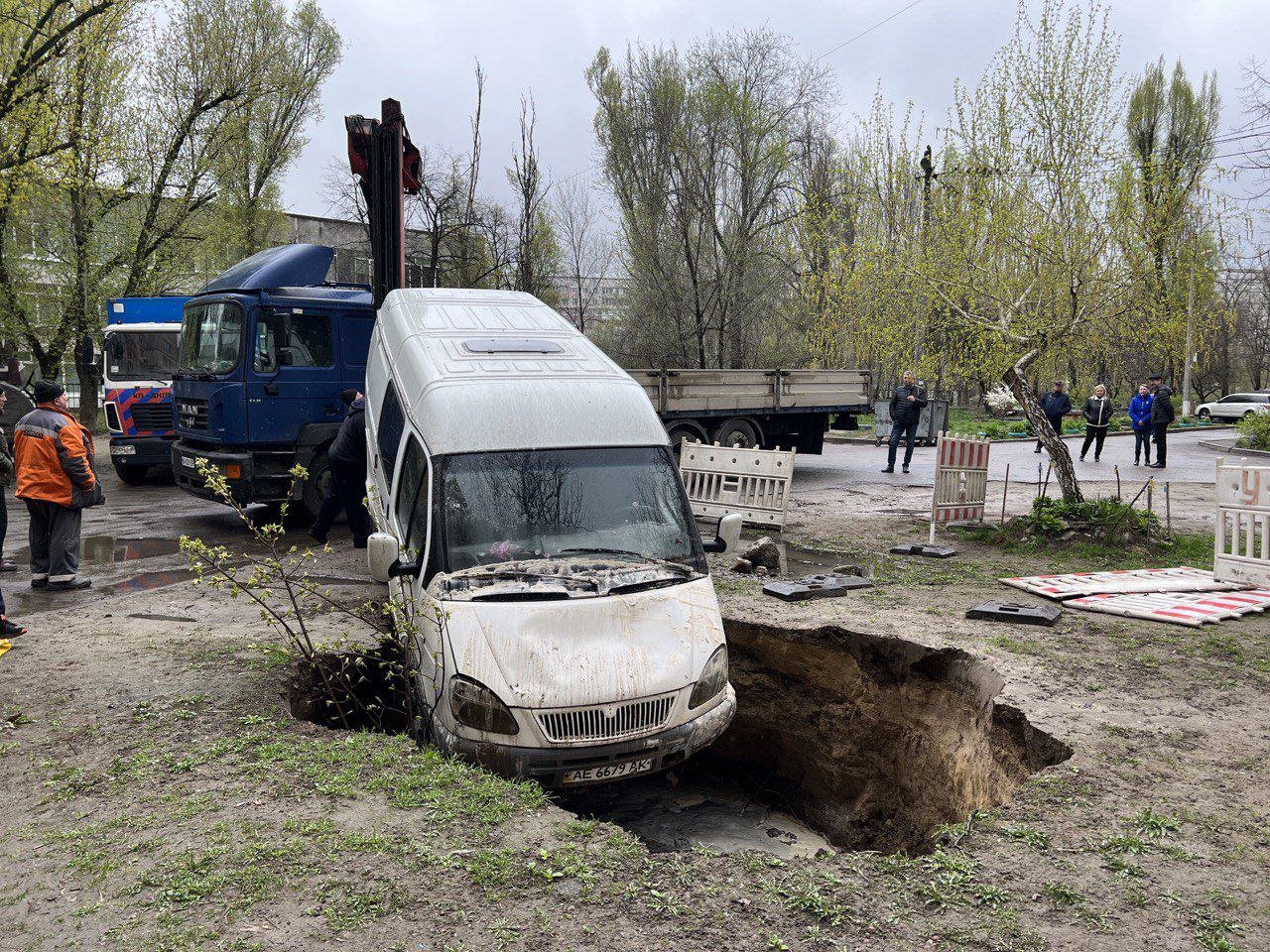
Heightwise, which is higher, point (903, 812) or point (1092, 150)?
point (1092, 150)

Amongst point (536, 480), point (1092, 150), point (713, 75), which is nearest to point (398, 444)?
point (536, 480)

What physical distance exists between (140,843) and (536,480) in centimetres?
265

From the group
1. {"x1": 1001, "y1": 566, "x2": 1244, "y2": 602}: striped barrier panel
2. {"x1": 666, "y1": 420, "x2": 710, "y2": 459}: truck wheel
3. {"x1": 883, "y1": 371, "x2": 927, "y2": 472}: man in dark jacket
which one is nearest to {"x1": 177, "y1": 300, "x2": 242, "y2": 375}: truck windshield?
{"x1": 666, "y1": 420, "x2": 710, "y2": 459}: truck wheel

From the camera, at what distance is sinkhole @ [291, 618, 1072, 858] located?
541 centimetres

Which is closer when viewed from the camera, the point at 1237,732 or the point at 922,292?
the point at 1237,732

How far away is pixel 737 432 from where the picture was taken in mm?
16078

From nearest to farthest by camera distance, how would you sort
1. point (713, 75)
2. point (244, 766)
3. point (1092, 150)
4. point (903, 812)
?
point (244, 766), point (903, 812), point (1092, 150), point (713, 75)

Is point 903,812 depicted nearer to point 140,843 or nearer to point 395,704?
point 395,704

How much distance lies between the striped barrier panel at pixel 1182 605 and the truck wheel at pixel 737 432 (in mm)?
8350

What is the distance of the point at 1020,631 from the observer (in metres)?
6.93

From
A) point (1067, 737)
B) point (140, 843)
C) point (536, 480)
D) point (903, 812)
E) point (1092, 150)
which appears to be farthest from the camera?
point (1092, 150)

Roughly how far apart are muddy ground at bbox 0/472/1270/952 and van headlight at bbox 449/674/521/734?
237 mm

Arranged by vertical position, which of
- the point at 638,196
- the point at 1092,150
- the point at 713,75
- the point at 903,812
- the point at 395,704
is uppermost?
the point at 713,75

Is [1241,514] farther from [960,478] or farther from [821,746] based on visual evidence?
[821,746]
